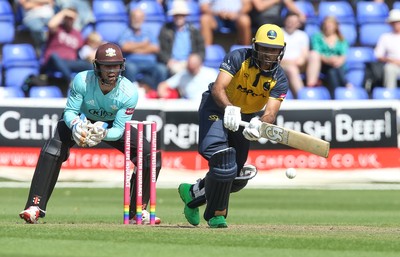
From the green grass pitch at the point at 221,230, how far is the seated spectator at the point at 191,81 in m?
2.91

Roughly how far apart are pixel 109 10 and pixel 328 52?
3.91 meters

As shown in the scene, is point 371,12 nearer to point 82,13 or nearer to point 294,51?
point 294,51

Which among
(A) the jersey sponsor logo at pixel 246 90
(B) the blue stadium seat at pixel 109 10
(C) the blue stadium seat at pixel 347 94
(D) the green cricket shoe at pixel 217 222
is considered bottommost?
(D) the green cricket shoe at pixel 217 222

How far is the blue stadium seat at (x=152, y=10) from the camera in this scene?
18.6 metres

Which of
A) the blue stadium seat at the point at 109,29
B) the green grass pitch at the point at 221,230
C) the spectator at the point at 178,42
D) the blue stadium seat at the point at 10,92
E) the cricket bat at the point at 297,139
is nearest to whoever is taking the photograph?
the green grass pitch at the point at 221,230

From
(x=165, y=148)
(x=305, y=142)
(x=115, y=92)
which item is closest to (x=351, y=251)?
(x=305, y=142)

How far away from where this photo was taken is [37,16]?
17688mm

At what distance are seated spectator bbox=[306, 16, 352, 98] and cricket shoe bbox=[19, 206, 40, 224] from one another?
30.5 ft

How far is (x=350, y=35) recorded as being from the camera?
19.5m

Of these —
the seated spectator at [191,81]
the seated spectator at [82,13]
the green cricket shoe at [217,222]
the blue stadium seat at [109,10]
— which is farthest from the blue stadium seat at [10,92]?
the green cricket shoe at [217,222]

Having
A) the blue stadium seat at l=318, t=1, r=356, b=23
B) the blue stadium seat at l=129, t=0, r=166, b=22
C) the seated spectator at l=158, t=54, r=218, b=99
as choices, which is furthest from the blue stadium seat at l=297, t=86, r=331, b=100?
the blue stadium seat at l=129, t=0, r=166, b=22

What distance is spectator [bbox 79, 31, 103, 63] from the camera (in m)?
17.4

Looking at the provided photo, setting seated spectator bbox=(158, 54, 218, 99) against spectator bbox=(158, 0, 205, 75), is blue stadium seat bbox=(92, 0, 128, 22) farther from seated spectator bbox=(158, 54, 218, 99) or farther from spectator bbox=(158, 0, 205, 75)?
seated spectator bbox=(158, 54, 218, 99)

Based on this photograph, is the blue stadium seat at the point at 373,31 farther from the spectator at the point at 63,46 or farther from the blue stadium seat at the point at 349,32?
the spectator at the point at 63,46
